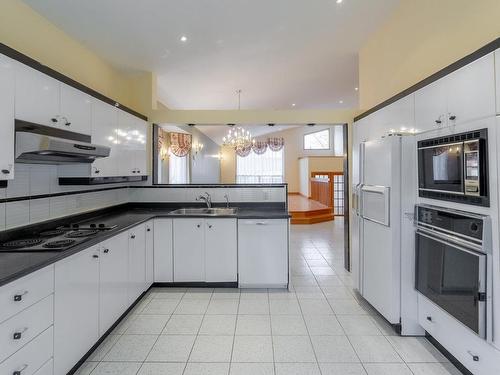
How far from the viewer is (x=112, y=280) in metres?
2.35

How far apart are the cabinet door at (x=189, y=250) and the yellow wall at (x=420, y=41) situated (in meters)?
2.72

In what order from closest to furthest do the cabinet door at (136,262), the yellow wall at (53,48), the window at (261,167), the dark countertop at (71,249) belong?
the dark countertop at (71,249) < the yellow wall at (53,48) < the cabinet door at (136,262) < the window at (261,167)

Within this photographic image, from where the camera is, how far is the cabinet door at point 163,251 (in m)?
3.30

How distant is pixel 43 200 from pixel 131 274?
1.02 meters

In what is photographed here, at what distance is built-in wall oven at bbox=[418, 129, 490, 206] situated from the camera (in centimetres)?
159

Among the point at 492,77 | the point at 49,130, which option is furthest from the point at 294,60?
the point at 49,130

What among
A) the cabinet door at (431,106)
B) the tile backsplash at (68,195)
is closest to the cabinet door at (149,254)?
the tile backsplash at (68,195)

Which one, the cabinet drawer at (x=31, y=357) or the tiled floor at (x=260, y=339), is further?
the tiled floor at (x=260, y=339)

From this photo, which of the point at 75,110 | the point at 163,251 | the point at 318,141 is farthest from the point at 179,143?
the point at 318,141

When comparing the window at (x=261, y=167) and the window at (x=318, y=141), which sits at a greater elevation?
the window at (x=318, y=141)

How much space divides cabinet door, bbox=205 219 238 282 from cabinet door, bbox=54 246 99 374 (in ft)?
4.49

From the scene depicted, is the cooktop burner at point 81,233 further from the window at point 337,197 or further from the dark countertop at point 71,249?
the window at point 337,197

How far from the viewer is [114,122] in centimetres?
294

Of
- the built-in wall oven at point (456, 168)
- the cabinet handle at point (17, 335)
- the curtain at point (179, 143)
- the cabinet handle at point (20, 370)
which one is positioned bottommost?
the cabinet handle at point (20, 370)
